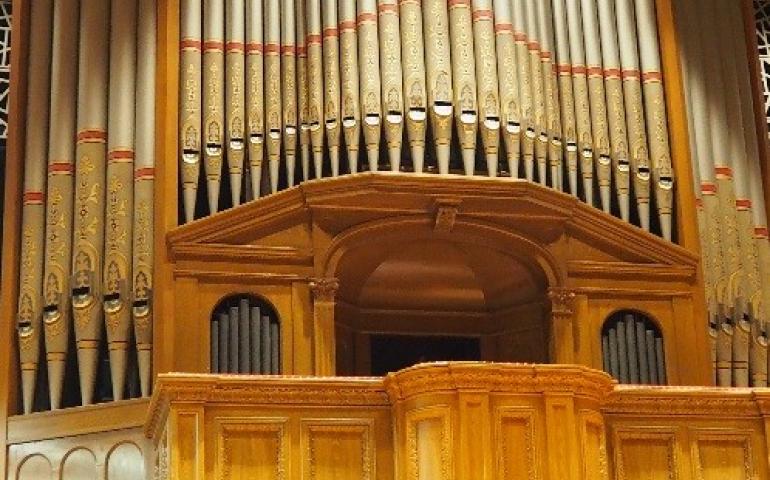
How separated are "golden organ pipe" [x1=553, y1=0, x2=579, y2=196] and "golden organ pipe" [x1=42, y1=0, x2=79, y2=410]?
3407 mm

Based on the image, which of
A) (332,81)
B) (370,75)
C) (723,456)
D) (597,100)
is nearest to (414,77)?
(370,75)

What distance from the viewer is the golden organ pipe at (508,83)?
998 centimetres

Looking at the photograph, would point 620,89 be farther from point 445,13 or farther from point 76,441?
point 76,441

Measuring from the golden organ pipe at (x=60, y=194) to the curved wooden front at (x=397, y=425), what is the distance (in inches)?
64.0

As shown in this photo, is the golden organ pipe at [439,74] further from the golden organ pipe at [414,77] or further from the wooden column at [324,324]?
the wooden column at [324,324]

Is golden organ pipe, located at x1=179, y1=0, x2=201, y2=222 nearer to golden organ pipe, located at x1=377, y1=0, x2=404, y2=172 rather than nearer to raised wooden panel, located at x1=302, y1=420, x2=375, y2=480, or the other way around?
golden organ pipe, located at x1=377, y1=0, x2=404, y2=172

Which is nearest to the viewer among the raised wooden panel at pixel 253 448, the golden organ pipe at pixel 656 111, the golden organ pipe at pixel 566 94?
the raised wooden panel at pixel 253 448

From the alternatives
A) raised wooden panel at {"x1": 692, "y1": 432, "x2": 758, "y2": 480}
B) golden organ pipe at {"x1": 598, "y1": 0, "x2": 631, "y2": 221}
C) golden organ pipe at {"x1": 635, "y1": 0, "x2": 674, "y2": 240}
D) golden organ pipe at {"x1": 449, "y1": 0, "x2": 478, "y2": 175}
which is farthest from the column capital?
raised wooden panel at {"x1": 692, "y1": 432, "x2": 758, "y2": 480}

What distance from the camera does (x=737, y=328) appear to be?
10.3 meters


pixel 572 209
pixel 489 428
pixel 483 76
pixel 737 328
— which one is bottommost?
pixel 489 428

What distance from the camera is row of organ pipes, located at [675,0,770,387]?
1027 cm

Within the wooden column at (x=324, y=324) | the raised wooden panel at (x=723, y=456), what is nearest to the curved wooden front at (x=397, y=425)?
the raised wooden panel at (x=723, y=456)

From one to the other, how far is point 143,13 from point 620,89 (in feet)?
11.3

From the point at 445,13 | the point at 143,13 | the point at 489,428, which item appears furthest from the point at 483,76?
the point at 489,428
